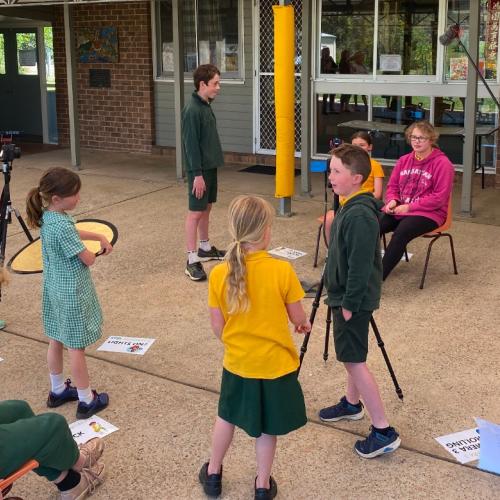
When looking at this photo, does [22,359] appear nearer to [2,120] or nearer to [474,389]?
[474,389]

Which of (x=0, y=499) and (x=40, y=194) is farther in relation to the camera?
(x=40, y=194)

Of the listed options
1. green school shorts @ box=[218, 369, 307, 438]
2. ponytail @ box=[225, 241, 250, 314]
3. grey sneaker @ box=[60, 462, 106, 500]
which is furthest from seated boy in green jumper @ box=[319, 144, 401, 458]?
grey sneaker @ box=[60, 462, 106, 500]

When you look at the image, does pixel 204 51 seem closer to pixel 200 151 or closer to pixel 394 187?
pixel 200 151

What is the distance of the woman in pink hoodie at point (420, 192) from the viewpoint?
5684mm

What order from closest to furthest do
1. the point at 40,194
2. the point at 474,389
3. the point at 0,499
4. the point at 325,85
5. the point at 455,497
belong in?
the point at 0,499 → the point at 455,497 → the point at 40,194 → the point at 474,389 → the point at 325,85

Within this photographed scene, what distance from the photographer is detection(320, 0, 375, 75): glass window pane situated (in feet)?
32.1

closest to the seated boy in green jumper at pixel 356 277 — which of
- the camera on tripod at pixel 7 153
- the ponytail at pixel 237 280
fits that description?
the ponytail at pixel 237 280

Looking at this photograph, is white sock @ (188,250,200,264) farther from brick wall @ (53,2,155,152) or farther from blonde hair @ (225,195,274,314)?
brick wall @ (53,2,155,152)

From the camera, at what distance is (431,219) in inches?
226

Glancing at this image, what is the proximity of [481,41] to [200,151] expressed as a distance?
15.8ft

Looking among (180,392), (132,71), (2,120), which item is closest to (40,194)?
(180,392)

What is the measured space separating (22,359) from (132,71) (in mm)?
8127

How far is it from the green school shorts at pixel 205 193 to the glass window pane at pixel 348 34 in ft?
14.7

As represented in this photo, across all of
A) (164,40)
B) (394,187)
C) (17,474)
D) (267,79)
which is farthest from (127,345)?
(164,40)
